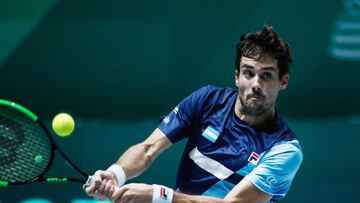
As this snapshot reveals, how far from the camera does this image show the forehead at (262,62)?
405 centimetres

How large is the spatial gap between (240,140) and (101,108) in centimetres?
261

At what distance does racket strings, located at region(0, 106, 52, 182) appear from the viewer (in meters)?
4.56

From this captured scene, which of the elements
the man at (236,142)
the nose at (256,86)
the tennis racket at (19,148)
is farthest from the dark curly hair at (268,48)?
the tennis racket at (19,148)

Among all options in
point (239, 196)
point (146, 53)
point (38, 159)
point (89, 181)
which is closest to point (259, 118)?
point (239, 196)

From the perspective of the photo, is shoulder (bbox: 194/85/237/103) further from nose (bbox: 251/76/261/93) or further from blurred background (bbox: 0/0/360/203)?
blurred background (bbox: 0/0/360/203)

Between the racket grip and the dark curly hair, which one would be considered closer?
the racket grip

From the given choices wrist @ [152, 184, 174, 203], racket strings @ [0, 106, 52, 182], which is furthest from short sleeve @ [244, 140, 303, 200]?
racket strings @ [0, 106, 52, 182]

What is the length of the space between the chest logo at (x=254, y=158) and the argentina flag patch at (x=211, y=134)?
22 centimetres

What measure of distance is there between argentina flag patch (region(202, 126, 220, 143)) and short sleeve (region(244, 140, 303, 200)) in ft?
0.94

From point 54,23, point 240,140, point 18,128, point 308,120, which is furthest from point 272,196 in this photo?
point 54,23

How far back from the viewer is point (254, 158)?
414 cm

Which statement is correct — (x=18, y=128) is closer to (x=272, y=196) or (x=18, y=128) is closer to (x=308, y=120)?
(x=272, y=196)

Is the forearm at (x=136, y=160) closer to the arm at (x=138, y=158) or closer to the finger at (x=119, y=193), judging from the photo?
the arm at (x=138, y=158)

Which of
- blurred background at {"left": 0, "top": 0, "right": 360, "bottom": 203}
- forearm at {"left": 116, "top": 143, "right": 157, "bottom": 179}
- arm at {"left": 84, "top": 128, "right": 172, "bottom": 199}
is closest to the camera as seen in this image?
arm at {"left": 84, "top": 128, "right": 172, "bottom": 199}
